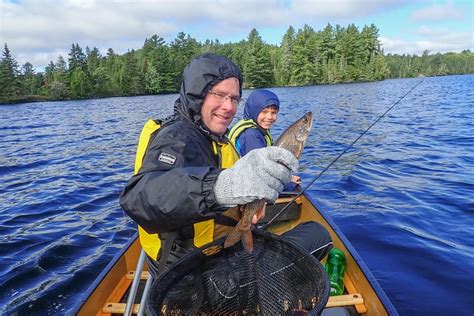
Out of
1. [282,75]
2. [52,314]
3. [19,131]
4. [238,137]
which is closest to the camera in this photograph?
[52,314]

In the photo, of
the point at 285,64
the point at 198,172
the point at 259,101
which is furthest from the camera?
the point at 285,64

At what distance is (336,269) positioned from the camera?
4742 mm

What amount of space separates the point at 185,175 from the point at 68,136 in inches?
895

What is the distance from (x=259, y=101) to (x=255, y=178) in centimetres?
494

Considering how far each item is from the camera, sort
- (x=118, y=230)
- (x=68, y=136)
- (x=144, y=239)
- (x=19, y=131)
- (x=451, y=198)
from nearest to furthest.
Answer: (x=144, y=239) → (x=118, y=230) → (x=451, y=198) → (x=68, y=136) → (x=19, y=131)

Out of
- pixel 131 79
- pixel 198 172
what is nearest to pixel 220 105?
pixel 198 172

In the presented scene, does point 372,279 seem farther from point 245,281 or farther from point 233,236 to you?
point 233,236

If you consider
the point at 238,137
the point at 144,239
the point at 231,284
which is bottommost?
the point at 231,284

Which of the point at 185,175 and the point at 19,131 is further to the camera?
the point at 19,131

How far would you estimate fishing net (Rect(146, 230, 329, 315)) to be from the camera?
2.70 meters

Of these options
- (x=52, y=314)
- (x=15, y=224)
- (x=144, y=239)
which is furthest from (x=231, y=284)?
(x=15, y=224)

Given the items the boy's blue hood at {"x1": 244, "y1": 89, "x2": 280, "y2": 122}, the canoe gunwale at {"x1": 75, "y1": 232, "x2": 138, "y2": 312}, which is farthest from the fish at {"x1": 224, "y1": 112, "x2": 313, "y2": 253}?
the boy's blue hood at {"x1": 244, "y1": 89, "x2": 280, "y2": 122}

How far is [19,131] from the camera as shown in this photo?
2541 centimetres

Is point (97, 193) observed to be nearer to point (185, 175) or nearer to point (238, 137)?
point (238, 137)
